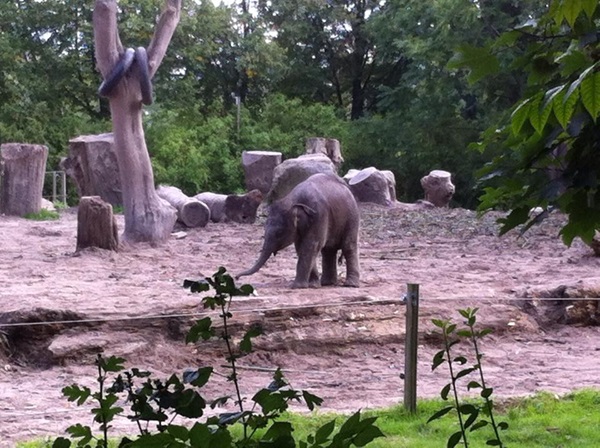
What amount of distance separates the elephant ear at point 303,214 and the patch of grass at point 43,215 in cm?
911

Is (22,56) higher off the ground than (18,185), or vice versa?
(22,56)

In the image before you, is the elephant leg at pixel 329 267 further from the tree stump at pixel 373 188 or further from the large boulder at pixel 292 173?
the tree stump at pixel 373 188

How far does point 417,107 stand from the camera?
2756cm

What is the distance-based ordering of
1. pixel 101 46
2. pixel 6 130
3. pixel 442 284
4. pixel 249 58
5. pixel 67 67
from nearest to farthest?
1. pixel 442 284
2. pixel 101 46
3. pixel 6 130
4. pixel 67 67
5. pixel 249 58

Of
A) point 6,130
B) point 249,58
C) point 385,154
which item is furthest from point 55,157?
point 385,154

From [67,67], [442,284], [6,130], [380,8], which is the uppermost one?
[380,8]

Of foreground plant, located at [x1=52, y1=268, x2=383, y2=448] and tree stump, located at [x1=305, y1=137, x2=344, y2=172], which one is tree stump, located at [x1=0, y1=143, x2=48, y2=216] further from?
foreground plant, located at [x1=52, y1=268, x2=383, y2=448]

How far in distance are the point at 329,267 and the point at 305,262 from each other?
0.67 meters

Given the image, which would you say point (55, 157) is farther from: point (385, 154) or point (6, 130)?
point (385, 154)

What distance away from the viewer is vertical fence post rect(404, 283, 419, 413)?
5285mm

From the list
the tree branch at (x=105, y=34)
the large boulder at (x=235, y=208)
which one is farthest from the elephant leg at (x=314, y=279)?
the large boulder at (x=235, y=208)

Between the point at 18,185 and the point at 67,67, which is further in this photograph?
the point at 67,67

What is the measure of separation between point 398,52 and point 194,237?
20100 millimetres

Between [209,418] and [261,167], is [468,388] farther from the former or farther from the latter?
[261,167]
